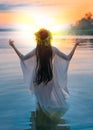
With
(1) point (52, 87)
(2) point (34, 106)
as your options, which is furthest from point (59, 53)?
(2) point (34, 106)

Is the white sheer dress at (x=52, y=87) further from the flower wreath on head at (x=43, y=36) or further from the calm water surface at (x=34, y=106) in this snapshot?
the flower wreath on head at (x=43, y=36)

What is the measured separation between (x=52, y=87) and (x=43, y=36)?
1.19m

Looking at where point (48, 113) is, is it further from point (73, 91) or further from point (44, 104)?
point (73, 91)

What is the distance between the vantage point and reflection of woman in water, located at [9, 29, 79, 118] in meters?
9.99

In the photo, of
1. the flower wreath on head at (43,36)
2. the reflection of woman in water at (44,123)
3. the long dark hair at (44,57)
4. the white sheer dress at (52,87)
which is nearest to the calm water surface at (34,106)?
the reflection of woman in water at (44,123)

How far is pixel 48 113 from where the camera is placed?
1032 cm

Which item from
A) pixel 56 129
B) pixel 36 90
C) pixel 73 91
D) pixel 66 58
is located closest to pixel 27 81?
pixel 36 90

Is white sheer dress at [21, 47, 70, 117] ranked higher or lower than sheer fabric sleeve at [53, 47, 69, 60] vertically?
lower

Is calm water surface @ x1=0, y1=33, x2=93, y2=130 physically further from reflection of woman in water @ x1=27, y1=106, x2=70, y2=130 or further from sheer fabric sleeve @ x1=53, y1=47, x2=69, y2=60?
sheer fabric sleeve @ x1=53, y1=47, x2=69, y2=60

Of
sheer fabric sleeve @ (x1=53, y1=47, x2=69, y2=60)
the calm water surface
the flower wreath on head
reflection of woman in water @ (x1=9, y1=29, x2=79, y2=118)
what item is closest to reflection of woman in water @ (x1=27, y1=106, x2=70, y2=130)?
the calm water surface

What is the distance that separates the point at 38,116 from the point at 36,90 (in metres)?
0.57

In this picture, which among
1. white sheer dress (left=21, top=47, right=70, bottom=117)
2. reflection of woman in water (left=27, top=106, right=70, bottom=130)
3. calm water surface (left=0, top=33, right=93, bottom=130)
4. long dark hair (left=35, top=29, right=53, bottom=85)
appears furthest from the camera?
white sheer dress (left=21, top=47, right=70, bottom=117)

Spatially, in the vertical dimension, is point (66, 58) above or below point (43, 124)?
above

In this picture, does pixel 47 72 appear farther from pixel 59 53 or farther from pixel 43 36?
pixel 43 36
